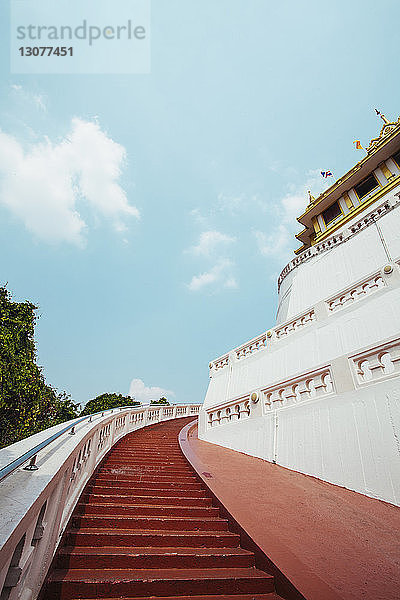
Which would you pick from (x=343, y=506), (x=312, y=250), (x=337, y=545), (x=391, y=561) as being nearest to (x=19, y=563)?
(x=337, y=545)

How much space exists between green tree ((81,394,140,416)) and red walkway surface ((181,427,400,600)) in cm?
2676

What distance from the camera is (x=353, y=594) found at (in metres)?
2.02

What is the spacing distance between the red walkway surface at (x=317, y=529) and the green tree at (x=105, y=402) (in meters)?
26.8

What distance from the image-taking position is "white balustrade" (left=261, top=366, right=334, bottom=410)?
5797 millimetres

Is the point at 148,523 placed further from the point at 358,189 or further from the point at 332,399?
the point at 358,189

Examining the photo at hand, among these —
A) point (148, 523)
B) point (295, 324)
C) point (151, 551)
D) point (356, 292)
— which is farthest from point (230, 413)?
point (151, 551)

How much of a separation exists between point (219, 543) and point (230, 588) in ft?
2.20

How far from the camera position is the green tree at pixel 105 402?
2934 cm

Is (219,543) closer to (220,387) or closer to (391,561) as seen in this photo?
(391,561)

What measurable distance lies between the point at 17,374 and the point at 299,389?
10780 mm

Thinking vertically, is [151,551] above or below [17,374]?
below

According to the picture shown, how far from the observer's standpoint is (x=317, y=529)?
3.15m

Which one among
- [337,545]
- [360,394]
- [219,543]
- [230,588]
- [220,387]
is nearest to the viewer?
[230,588]

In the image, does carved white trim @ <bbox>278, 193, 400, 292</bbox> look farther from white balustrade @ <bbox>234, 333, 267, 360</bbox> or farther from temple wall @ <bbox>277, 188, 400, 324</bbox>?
white balustrade @ <bbox>234, 333, 267, 360</bbox>
